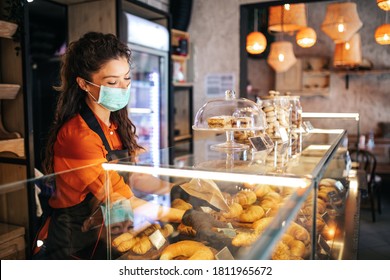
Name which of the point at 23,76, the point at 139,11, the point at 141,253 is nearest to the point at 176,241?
the point at 141,253

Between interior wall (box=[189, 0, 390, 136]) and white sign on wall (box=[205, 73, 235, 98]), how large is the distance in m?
0.06

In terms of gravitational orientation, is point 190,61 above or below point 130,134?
above

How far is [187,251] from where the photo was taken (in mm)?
1252

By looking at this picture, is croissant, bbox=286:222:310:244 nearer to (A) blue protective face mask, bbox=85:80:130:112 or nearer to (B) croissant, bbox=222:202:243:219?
(B) croissant, bbox=222:202:243:219

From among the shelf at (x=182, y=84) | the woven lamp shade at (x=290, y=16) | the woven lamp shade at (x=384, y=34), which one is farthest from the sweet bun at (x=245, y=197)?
the shelf at (x=182, y=84)

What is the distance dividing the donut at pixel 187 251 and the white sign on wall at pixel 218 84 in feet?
13.5

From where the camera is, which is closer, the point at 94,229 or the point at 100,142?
the point at 94,229

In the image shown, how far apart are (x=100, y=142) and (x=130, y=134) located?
34cm

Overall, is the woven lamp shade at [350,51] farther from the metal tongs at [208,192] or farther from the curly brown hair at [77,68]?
the metal tongs at [208,192]

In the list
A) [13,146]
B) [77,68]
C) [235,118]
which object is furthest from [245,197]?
[13,146]

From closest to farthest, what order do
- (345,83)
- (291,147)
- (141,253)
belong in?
(141,253) < (291,147) < (345,83)

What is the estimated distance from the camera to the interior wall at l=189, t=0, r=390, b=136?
5.21m

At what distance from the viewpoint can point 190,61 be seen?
5.39 metres
